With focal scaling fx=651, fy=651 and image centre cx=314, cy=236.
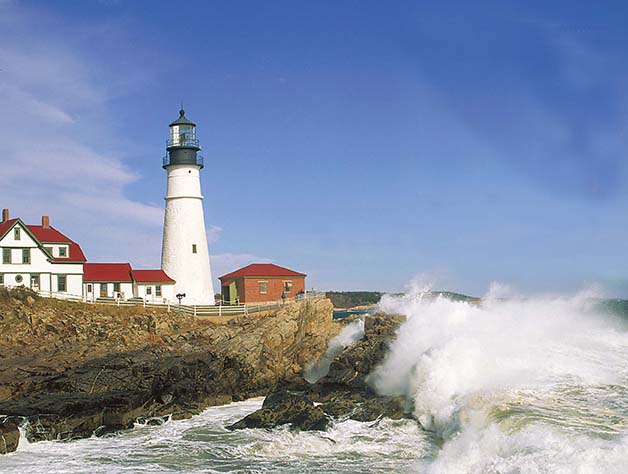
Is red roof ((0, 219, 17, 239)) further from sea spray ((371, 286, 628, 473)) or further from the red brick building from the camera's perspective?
sea spray ((371, 286, 628, 473))

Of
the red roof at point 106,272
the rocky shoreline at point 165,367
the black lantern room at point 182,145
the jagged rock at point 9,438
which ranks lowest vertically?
the jagged rock at point 9,438

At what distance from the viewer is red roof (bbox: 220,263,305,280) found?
1149 inches

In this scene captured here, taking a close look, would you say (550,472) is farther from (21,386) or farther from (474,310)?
(21,386)

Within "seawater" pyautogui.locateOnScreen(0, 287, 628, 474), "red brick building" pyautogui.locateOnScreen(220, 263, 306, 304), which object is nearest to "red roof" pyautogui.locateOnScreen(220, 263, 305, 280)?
"red brick building" pyautogui.locateOnScreen(220, 263, 306, 304)

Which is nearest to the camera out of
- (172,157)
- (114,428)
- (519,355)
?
(114,428)

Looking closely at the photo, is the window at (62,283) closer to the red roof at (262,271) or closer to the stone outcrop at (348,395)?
the red roof at (262,271)

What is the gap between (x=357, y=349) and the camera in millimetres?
20156

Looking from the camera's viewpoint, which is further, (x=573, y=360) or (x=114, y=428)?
(x=573, y=360)

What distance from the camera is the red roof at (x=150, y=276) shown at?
28328 mm

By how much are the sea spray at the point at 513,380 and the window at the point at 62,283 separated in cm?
1365

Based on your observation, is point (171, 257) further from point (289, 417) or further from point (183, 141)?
point (289, 417)

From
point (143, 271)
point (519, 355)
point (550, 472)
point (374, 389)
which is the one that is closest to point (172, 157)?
point (143, 271)

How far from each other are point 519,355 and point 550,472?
7354 millimetres

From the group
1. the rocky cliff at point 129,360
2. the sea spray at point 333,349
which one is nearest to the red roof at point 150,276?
the rocky cliff at point 129,360
